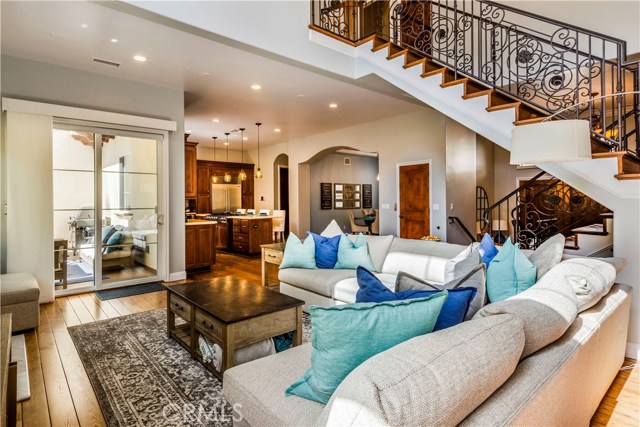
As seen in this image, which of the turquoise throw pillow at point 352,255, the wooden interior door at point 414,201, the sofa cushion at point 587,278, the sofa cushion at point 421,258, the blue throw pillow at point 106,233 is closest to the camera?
the sofa cushion at point 587,278

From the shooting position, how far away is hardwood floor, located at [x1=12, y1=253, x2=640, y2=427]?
206 cm

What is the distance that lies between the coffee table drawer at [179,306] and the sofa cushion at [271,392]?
1.34 metres

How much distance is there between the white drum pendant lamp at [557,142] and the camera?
2.37 metres

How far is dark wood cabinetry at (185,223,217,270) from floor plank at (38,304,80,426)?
9.31ft

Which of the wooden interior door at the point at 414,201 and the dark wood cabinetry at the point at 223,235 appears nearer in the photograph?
the wooden interior door at the point at 414,201

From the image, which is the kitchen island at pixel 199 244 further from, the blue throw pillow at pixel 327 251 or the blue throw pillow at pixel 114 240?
the blue throw pillow at pixel 327 251

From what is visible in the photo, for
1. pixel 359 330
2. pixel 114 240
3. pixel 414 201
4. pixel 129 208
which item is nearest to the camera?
pixel 359 330

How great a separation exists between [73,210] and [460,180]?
6.53 m

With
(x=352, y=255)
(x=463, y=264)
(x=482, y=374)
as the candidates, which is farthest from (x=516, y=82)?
(x=482, y=374)

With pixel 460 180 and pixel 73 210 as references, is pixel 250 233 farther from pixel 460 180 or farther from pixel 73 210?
pixel 460 180

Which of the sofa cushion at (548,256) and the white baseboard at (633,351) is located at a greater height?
the sofa cushion at (548,256)

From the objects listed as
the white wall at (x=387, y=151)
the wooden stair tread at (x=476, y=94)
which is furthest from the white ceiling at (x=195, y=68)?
the wooden stair tread at (x=476, y=94)

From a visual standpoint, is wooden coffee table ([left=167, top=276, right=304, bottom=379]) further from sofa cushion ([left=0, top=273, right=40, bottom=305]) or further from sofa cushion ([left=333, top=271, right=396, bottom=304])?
sofa cushion ([left=0, top=273, right=40, bottom=305])

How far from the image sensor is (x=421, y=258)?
355 cm
